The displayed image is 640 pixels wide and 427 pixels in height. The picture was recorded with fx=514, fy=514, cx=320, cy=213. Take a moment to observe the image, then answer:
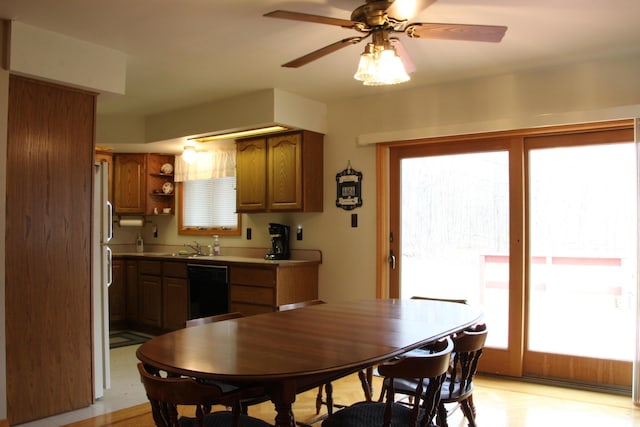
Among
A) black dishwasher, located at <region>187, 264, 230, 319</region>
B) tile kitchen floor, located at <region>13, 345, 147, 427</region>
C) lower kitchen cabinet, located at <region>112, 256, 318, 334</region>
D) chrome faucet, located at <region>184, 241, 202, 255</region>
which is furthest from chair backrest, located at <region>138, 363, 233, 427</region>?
chrome faucet, located at <region>184, 241, 202, 255</region>

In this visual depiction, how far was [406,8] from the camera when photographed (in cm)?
209

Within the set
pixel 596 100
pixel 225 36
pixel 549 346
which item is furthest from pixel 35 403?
pixel 596 100

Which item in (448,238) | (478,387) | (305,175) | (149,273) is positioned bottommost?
(478,387)

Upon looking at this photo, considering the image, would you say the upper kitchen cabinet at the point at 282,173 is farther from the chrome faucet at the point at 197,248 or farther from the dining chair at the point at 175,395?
the dining chair at the point at 175,395

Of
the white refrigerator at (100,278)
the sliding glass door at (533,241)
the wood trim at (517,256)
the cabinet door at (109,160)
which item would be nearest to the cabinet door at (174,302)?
the cabinet door at (109,160)

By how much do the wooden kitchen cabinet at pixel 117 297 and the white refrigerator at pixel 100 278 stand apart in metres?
2.37

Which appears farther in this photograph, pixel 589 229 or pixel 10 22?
pixel 589 229

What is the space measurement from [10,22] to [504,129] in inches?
130

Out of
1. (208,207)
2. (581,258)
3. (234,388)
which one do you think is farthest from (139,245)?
(581,258)

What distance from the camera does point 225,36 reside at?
10.3ft

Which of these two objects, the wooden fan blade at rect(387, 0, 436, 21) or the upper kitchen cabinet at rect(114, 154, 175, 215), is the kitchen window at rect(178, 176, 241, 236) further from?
the wooden fan blade at rect(387, 0, 436, 21)

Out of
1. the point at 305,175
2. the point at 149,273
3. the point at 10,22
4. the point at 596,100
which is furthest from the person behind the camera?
the point at 149,273

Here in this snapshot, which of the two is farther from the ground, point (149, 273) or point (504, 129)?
point (504, 129)

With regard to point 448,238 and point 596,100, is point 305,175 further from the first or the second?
point 596,100
